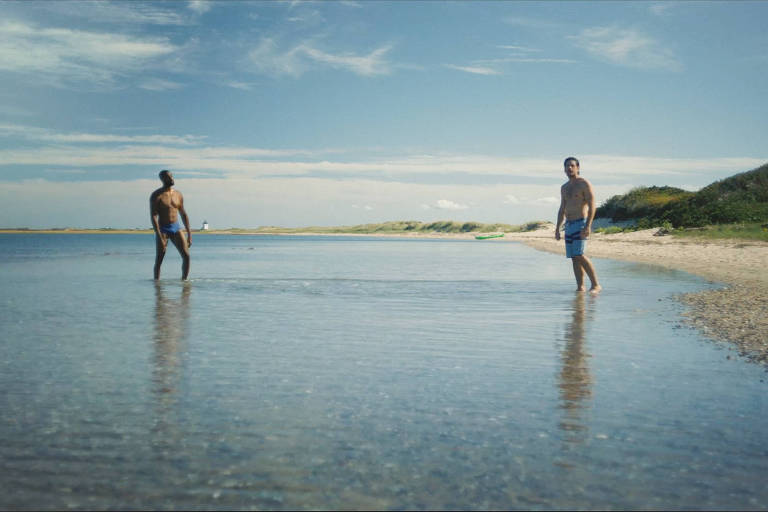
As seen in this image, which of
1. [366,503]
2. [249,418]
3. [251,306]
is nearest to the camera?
[366,503]

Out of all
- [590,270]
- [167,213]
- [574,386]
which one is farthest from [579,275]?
[167,213]

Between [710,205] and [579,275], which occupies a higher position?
[710,205]

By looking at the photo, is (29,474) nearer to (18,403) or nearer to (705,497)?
(18,403)

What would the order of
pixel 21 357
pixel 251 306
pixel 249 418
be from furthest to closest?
pixel 251 306
pixel 21 357
pixel 249 418

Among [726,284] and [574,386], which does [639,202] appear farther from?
[574,386]

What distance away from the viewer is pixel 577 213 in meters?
14.6

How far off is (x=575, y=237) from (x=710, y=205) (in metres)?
40.4

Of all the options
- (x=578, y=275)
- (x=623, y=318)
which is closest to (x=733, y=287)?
(x=578, y=275)

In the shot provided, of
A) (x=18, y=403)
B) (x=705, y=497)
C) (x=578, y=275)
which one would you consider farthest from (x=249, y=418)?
(x=578, y=275)

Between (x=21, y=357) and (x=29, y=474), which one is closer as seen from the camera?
(x=29, y=474)

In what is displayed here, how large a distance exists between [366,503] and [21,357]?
17.0 ft

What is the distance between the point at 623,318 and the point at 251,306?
21.4 feet

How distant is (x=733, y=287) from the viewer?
15125 mm

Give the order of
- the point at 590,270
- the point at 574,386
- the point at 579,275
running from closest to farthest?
the point at 574,386 < the point at 590,270 < the point at 579,275
